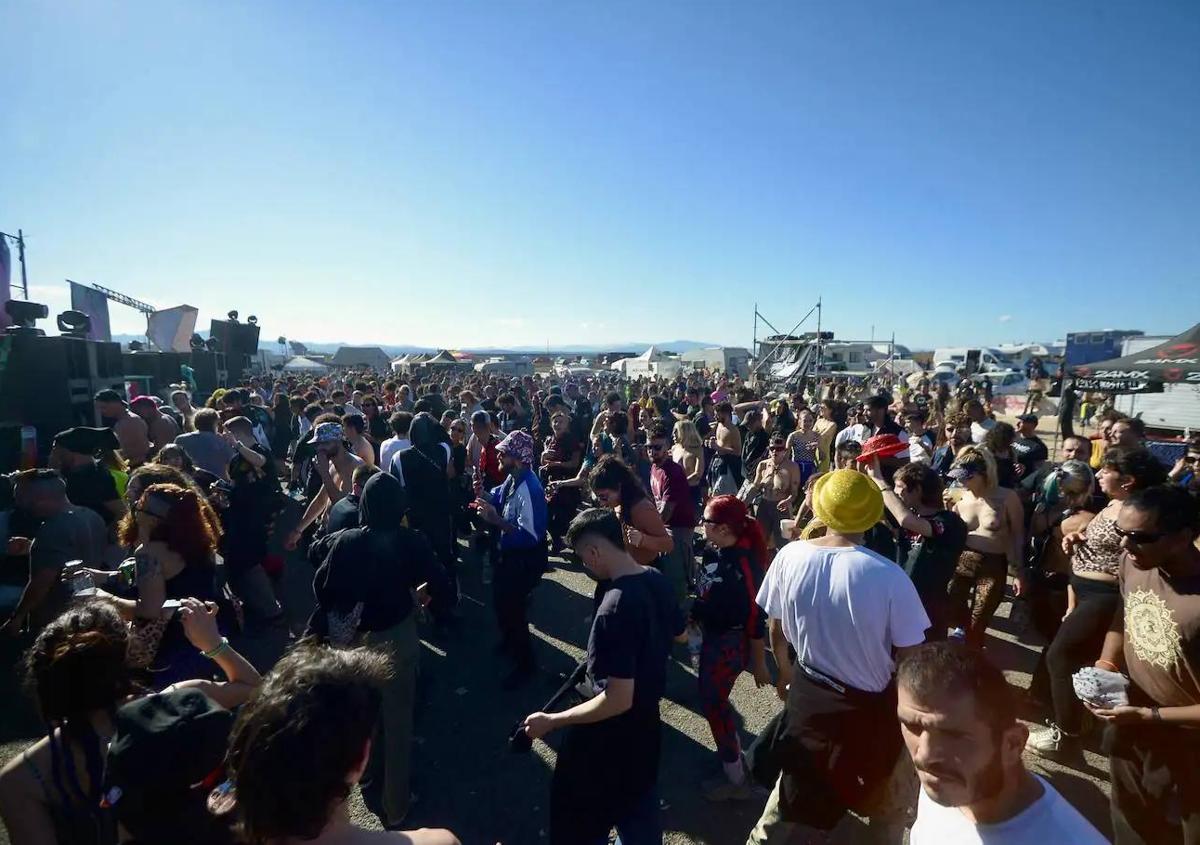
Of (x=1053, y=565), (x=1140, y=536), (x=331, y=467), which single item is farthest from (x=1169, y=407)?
(x=331, y=467)

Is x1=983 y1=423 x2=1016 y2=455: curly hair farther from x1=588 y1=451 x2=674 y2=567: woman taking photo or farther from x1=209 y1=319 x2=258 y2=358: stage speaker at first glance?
x1=209 y1=319 x2=258 y2=358: stage speaker

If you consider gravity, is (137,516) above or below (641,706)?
above

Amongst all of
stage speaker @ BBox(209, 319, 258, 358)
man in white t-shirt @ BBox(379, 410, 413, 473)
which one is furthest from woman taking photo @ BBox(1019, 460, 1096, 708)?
stage speaker @ BBox(209, 319, 258, 358)

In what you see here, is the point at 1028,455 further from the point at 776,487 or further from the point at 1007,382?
the point at 1007,382

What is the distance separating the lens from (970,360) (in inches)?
1474

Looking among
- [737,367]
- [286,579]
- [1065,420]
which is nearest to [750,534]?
[286,579]

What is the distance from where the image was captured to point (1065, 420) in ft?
42.6

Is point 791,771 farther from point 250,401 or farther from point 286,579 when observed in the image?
point 250,401

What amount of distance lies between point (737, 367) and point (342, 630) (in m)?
34.9

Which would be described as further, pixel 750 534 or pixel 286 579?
pixel 286 579

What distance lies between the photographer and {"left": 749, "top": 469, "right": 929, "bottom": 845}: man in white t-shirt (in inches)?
85.4

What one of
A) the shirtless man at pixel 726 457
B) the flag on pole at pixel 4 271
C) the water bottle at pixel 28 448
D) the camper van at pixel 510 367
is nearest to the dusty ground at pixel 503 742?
the water bottle at pixel 28 448

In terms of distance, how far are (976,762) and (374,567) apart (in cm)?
267

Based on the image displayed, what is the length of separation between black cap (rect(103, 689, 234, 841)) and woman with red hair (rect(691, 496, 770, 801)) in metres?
2.42
